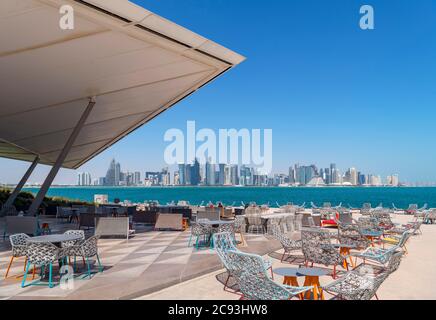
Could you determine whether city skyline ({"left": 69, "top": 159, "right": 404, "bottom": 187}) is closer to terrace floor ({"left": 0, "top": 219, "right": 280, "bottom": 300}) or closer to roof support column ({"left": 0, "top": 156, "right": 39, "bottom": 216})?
roof support column ({"left": 0, "top": 156, "right": 39, "bottom": 216})

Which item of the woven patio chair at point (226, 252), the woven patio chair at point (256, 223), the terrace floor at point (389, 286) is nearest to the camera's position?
the terrace floor at point (389, 286)

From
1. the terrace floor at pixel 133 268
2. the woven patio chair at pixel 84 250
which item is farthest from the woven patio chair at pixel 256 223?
the woven patio chair at pixel 84 250

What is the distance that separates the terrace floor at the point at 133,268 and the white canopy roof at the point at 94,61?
4.31 m

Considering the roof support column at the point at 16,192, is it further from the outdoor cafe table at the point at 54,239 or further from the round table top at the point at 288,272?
the round table top at the point at 288,272

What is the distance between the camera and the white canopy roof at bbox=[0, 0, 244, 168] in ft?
17.9

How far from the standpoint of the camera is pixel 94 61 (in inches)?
295

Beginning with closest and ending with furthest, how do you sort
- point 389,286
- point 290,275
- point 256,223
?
point 290,275 < point 389,286 < point 256,223

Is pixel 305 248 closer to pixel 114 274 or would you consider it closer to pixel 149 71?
pixel 114 274

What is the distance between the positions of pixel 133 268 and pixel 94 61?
4.90 meters

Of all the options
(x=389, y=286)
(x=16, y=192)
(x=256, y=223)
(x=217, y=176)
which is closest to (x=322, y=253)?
(x=389, y=286)

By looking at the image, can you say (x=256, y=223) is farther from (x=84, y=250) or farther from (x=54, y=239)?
(x=54, y=239)

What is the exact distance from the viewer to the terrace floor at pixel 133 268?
14.4ft

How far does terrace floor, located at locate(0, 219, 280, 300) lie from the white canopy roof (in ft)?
14.1
